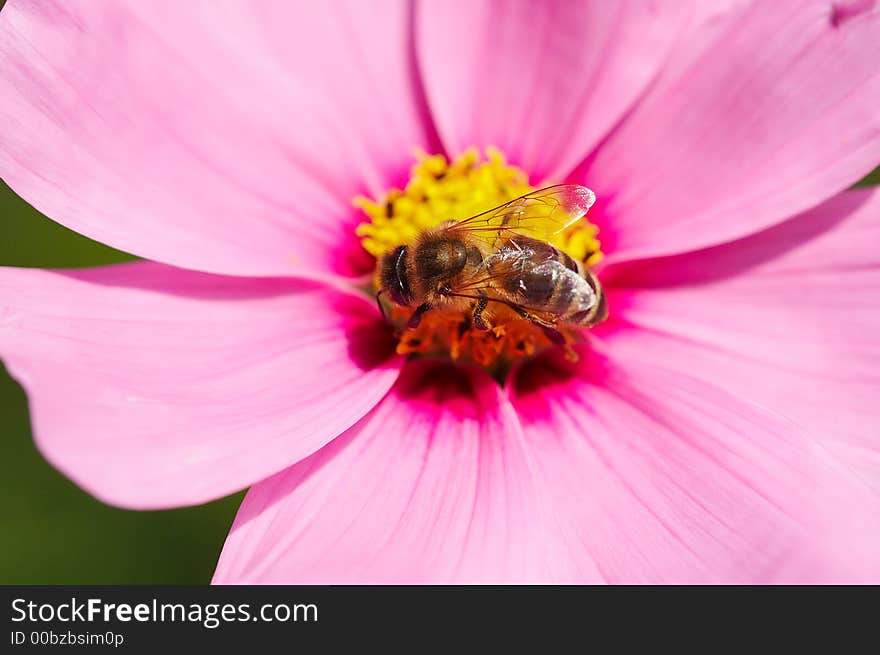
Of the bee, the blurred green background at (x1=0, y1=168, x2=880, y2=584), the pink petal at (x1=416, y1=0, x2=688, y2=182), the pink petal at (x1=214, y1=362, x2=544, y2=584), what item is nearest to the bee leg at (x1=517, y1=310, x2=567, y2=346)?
the bee

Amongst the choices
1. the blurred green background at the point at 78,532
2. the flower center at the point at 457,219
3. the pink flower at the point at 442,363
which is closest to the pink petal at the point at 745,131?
A: the pink flower at the point at 442,363

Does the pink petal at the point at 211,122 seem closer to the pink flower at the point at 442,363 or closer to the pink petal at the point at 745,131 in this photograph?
the pink flower at the point at 442,363

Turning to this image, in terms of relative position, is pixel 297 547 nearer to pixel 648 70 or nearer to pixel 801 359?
pixel 801 359

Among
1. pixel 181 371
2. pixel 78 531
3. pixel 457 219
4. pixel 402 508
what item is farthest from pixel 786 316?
pixel 78 531

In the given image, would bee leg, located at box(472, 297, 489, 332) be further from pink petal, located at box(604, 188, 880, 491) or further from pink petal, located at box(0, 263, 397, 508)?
pink petal, located at box(604, 188, 880, 491)

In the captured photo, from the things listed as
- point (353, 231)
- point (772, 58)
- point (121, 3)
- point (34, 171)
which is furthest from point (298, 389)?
point (772, 58)

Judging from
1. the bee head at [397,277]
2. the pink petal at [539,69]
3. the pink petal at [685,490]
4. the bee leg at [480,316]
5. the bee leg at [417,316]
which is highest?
the pink petal at [539,69]
